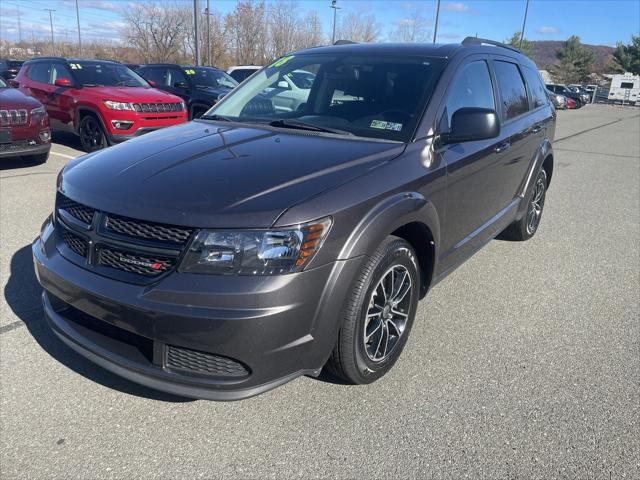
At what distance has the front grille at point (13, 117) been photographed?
724 centimetres

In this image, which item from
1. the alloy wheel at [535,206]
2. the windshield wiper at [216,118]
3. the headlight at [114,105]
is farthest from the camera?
the headlight at [114,105]

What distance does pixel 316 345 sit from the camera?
2.36 meters

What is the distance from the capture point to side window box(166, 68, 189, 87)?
12.7 metres

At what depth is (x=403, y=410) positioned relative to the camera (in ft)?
8.91

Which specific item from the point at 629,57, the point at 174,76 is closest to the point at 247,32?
the point at 174,76

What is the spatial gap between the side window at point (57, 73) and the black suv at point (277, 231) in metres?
7.35

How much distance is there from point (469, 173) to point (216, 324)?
6.98 feet

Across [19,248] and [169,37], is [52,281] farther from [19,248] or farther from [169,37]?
[169,37]

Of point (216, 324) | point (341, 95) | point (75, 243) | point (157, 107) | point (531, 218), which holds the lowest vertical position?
point (531, 218)

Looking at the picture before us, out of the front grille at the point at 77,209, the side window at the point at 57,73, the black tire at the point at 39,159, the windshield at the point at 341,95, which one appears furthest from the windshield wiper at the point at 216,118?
the side window at the point at 57,73

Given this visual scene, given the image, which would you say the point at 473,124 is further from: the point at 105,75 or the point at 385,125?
the point at 105,75

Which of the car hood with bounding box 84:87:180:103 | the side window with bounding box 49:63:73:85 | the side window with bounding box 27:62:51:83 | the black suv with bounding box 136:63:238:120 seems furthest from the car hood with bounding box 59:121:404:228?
the black suv with bounding box 136:63:238:120

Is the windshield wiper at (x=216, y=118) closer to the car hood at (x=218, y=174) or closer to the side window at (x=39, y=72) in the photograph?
the car hood at (x=218, y=174)

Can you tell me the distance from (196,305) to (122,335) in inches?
21.4
